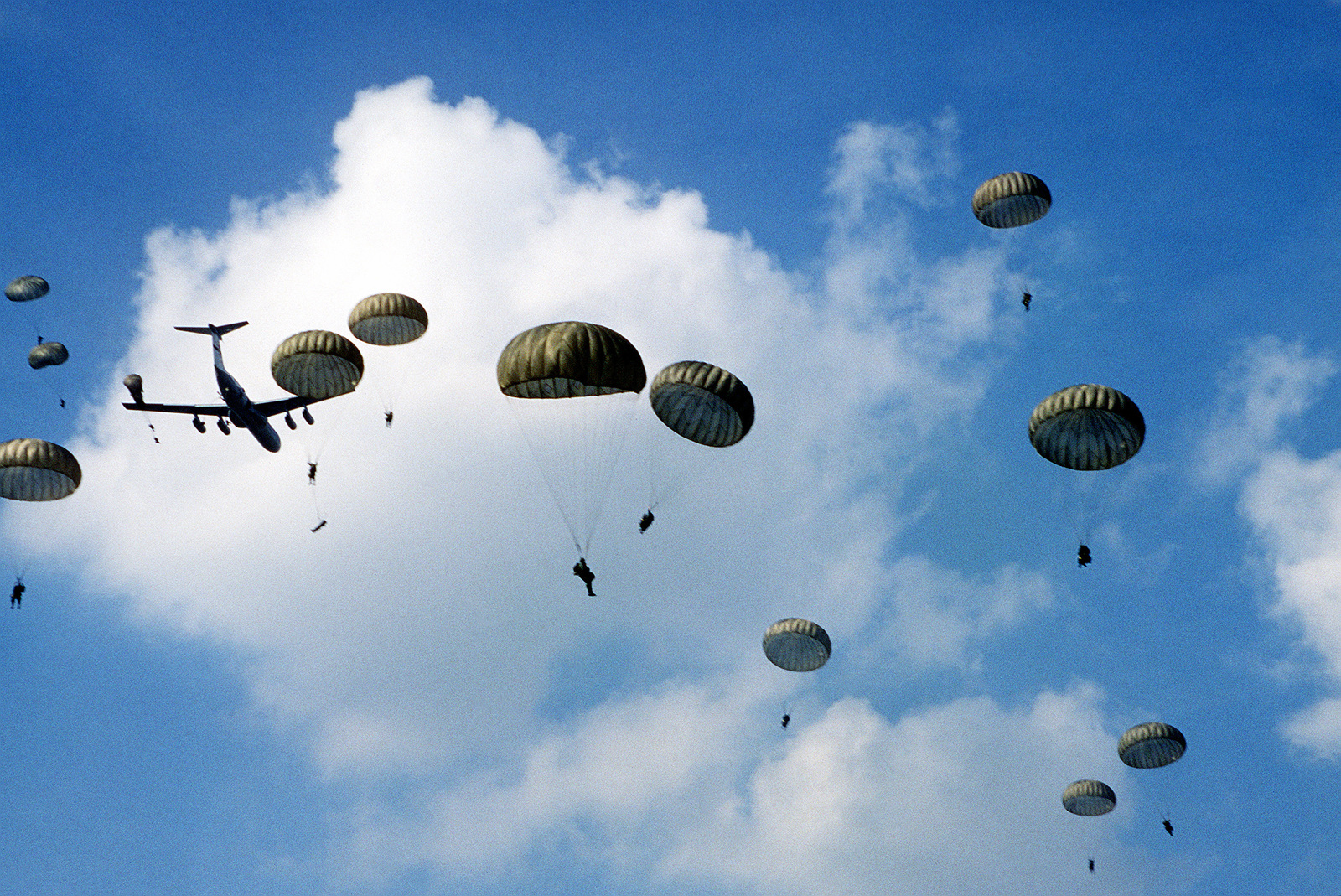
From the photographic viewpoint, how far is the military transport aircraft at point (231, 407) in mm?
60406

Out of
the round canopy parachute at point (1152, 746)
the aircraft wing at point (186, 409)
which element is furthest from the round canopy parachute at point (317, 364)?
the round canopy parachute at point (1152, 746)

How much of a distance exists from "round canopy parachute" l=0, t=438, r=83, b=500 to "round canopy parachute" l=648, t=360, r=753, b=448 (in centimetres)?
2406

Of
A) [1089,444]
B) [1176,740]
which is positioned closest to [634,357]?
[1089,444]

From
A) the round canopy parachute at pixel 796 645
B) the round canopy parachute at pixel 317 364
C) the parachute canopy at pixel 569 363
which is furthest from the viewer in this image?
the round canopy parachute at pixel 796 645

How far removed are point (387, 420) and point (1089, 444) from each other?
3385cm

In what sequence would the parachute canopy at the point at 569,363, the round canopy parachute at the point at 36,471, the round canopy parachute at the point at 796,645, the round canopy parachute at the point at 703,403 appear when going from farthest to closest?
the round canopy parachute at the point at 796,645, the round canopy parachute at the point at 36,471, the round canopy parachute at the point at 703,403, the parachute canopy at the point at 569,363

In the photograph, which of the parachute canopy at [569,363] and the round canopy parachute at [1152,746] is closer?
the parachute canopy at [569,363]

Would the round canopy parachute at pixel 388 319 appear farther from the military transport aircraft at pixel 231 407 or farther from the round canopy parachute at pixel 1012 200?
the round canopy parachute at pixel 1012 200

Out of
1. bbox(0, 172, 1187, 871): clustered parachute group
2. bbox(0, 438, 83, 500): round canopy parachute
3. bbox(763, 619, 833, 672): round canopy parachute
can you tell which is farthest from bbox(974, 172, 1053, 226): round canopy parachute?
bbox(0, 438, 83, 500): round canopy parachute

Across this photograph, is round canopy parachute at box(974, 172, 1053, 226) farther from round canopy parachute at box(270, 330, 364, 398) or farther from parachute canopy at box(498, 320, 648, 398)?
round canopy parachute at box(270, 330, 364, 398)

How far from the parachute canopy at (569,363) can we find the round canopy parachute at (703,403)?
185cm

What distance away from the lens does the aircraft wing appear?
66000 millimetres

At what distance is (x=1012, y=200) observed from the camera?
49.0 m

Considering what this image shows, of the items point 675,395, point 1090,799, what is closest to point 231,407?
point 675,395
